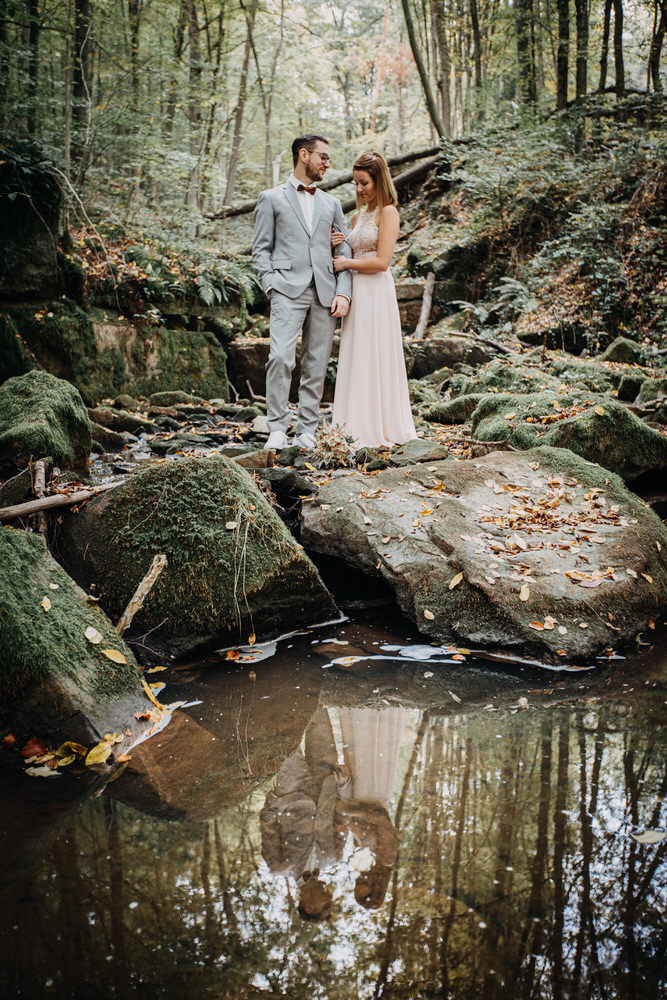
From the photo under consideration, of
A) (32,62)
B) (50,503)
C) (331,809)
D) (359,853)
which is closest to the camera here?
(359,853)

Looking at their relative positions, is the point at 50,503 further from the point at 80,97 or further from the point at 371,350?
the point at 80,97

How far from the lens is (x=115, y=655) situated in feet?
10.5

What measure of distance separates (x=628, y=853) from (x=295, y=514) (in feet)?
11.3

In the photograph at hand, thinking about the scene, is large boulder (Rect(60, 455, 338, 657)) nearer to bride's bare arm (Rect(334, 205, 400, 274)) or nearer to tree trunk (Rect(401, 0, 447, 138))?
bride's bare arm (Rect(334, 205, 400, 274))

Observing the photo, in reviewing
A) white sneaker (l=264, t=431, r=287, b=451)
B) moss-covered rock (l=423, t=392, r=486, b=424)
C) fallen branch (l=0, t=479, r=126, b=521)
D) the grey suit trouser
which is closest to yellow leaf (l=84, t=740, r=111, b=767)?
fallen branch (l=0, t=479, r=126, b=521)

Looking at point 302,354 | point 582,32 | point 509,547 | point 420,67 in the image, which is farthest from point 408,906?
point 420,67

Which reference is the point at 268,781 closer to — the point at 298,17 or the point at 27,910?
the point at 27,910

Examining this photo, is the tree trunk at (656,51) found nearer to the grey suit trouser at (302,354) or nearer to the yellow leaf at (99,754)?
the grey suit trouser at (302,354)

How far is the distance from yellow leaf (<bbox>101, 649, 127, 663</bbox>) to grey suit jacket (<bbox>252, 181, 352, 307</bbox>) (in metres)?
3.86

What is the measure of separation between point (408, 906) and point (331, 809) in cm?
57

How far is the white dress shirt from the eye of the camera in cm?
596

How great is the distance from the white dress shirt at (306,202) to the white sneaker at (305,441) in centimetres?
188

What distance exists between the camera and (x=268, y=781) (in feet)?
8.87

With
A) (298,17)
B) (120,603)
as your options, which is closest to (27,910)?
(120,603)
